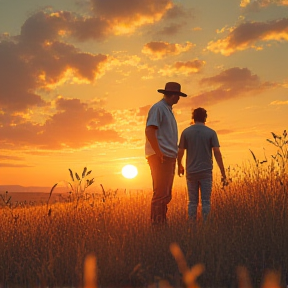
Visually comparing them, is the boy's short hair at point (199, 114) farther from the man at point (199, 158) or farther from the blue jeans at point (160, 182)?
the blue jeans at point (160, 182)

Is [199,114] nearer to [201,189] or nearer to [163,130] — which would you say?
[163,130]

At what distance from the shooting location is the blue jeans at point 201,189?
698cm

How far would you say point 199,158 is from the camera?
7031 millimetres

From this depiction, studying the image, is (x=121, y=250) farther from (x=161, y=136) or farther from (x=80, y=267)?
(x=161, y=136)

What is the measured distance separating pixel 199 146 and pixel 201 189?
759 millimetres

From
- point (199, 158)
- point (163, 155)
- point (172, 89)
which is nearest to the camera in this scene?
point (163, 155)

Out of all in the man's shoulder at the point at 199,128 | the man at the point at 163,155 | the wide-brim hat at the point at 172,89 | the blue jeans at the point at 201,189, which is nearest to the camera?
the man at the point at 163,155

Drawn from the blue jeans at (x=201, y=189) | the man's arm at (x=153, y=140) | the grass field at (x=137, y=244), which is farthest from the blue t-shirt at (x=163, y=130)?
the grass field at (x=137, y=244)

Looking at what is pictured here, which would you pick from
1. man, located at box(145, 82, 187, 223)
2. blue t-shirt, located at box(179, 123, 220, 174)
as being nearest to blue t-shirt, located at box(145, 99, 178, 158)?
man, located at box(145, 82, 187, 223)

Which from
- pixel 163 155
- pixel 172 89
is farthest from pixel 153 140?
pixel 172 89

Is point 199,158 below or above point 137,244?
above

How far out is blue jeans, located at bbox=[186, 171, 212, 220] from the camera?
6.98 meters

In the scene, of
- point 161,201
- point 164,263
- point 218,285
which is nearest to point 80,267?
point 164,263

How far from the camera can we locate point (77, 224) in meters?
6.81
